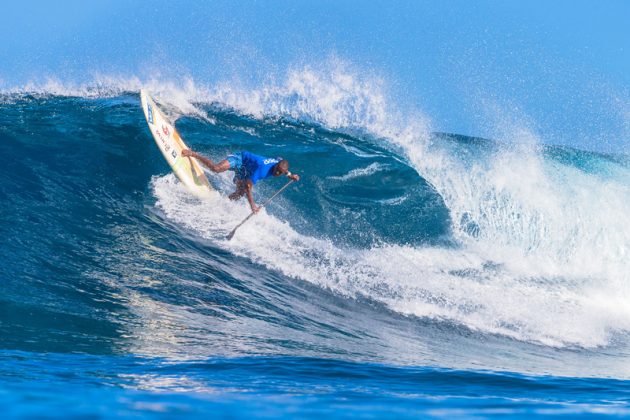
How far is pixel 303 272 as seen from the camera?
7504 mm

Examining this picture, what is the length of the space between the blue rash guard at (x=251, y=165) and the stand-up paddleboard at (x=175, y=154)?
3.23ft

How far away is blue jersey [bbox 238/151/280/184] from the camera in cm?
803

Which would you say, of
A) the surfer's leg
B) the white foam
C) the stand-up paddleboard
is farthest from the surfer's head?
the white foam

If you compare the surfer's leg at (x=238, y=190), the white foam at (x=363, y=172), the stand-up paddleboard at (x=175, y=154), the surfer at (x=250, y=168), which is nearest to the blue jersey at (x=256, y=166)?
the surfer at (x=250, y=168)

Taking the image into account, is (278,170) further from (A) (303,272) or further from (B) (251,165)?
(A) (303,272)

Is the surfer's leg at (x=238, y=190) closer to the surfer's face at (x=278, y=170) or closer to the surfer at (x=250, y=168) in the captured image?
the surfer at (x=250, y=168)

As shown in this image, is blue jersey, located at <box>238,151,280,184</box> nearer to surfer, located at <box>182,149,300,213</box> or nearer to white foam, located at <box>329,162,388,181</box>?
surfer, located at <box>182,149,300,213</box>

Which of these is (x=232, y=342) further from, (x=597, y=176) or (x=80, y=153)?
(x=597, y=176)

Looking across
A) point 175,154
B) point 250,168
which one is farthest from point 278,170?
point 175,154

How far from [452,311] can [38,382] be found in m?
5.47

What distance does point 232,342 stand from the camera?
4.49 meters

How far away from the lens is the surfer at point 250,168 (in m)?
7.99

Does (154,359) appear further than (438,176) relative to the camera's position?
No

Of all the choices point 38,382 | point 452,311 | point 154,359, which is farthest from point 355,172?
point 38,382
